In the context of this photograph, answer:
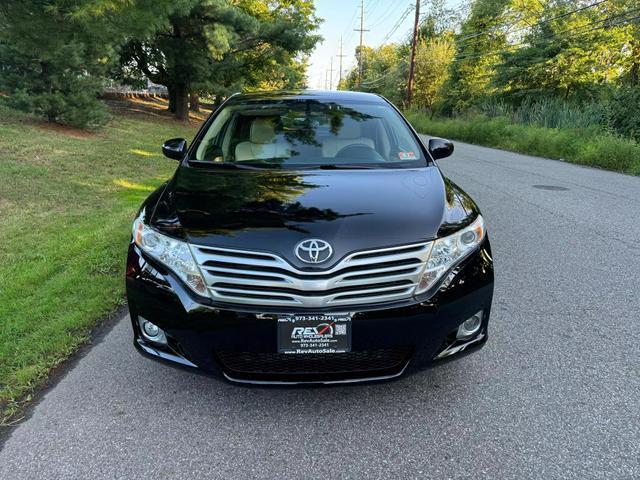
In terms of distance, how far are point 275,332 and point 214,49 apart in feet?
60.7

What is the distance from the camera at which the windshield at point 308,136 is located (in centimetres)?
340

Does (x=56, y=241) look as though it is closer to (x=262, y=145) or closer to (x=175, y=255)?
(x=262, y=145)

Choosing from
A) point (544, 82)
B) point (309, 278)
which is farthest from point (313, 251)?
point (544, 82)

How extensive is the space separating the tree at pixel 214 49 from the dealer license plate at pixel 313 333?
56.8 ft

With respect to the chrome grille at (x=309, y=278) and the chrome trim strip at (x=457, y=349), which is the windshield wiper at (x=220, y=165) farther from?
the chrome trim strip at (x=457, y=349)

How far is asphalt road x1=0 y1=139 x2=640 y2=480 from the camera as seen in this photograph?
2.09m

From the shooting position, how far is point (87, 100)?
13.7 meters

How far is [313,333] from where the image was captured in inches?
84.7

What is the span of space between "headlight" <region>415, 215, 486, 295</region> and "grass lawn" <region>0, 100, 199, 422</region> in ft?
7.19

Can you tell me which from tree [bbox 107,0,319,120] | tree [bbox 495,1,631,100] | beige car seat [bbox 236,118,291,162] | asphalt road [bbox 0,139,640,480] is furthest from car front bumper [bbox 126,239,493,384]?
tree [bbox 495,1,631,100]

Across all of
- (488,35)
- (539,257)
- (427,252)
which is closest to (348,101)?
(427,252)

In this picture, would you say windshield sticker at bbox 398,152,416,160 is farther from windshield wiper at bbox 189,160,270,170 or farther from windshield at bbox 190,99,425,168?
windshield wiper at bbox 189,160,270,170

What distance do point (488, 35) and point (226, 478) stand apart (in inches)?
1688

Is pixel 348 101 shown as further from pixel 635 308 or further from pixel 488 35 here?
pixel 488 35
